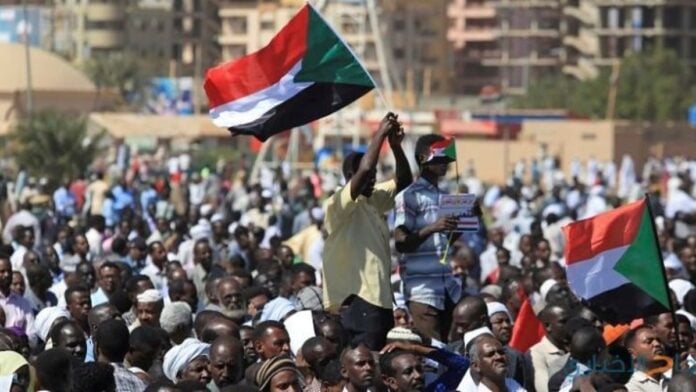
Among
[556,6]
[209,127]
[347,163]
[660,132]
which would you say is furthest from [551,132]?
[347,163]

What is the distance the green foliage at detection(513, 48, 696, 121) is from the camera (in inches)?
3848

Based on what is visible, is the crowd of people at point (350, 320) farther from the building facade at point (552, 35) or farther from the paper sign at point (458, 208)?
the building facade at point (552, 35)

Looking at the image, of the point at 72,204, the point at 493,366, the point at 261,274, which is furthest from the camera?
the point at 72,204

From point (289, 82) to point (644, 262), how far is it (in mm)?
2427

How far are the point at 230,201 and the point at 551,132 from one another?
1958 inches

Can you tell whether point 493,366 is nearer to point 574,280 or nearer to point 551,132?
point 574,280

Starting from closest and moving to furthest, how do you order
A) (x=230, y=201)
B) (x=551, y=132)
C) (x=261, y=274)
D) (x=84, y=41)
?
(x=261, y=274)
(x=230, y=201)
(x=551, y=132)
(x=84, y=41)

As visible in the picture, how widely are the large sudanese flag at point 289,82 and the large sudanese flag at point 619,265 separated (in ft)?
5.07

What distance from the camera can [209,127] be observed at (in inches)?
3369

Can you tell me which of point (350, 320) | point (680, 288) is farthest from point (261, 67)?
point (680, 288)

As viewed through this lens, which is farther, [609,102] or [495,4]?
[495,4]

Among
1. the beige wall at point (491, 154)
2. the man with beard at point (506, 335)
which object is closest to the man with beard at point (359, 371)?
the man with beard at point (506, 335)

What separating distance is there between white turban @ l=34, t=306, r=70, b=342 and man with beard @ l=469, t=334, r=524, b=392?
2953 mm

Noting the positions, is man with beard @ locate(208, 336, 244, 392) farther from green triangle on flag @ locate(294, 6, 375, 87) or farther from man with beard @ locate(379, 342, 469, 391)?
green triangle on flag @ locate(294, 6, 375, 87)
